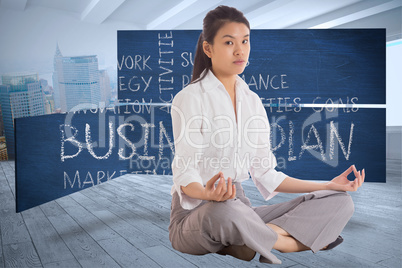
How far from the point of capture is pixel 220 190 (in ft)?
3.73

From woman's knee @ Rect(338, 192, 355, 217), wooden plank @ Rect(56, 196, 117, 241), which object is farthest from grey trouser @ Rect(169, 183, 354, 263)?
wooden plank @ Rect(56, 196, 117, 241)

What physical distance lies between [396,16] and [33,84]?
6.58 m

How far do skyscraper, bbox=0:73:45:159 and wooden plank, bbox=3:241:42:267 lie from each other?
5720 mm

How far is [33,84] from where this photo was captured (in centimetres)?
766

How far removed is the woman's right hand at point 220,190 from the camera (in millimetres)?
1136

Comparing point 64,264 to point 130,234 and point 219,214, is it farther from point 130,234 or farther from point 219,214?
point 219,214

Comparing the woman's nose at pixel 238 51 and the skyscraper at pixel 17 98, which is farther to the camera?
the skyscraper at pixel 17 98

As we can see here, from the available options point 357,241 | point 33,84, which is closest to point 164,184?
point 357,241

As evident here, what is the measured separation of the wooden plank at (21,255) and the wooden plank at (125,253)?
361mm

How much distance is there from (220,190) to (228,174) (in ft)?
0.99

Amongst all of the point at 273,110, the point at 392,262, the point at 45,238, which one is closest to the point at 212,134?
the point at 392,262

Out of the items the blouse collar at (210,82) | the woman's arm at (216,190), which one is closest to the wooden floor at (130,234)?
the woman's arm at (216,190)

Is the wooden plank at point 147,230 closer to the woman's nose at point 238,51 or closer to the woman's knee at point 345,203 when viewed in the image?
the woman's knee at point 345,203

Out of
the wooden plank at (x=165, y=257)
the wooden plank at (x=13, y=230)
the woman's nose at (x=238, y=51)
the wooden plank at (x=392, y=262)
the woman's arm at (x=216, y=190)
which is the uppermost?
the woman's nose at (x=238, y=51)
